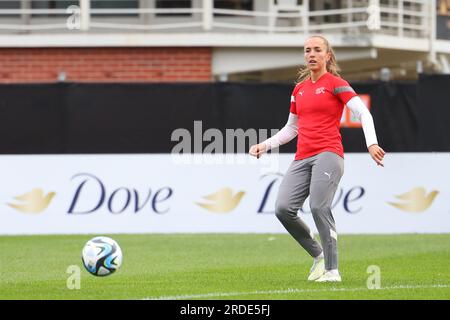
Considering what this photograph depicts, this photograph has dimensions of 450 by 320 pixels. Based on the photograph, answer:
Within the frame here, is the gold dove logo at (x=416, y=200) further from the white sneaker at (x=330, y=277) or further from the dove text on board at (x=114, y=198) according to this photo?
the white sneaker at (x=330, y=277)

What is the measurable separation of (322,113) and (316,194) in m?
0.71

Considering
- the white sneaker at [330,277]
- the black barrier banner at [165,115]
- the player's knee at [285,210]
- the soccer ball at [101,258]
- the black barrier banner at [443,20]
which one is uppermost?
the black barrier banner at [443,20]

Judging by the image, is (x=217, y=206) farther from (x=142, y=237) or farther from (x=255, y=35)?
(x=255, y=35)

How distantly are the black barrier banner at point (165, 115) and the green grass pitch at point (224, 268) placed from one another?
1432 mm

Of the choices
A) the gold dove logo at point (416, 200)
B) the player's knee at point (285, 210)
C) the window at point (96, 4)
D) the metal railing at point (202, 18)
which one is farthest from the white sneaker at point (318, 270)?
the window at point (96, 4)

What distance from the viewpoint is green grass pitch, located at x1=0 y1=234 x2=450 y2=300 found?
352 inches

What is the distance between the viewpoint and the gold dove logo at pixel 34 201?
53.0 ft

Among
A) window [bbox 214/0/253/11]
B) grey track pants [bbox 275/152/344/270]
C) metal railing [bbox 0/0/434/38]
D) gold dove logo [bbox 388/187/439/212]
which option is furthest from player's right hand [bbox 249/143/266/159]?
window [bbox 214/0/253/11]

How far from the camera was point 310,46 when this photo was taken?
31.4 feet

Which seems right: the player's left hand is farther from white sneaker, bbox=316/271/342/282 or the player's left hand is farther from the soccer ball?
the soccer ball

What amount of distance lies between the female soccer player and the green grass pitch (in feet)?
1.38

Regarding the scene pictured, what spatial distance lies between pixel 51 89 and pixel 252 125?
9.84 feet
